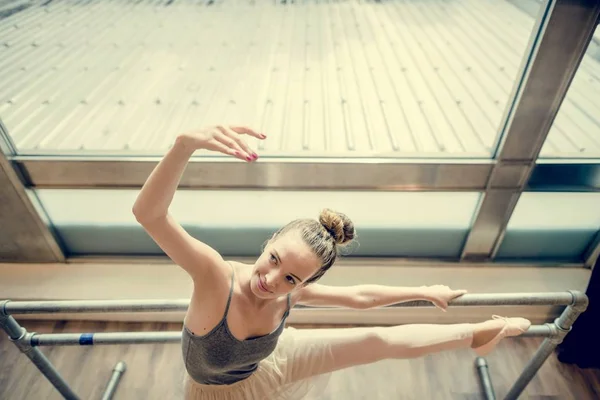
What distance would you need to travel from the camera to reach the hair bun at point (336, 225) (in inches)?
39.5

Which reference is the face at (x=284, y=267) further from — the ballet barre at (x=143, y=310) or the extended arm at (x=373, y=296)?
the ballet barre at (x=143, y=310)

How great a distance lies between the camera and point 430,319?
2236 mm

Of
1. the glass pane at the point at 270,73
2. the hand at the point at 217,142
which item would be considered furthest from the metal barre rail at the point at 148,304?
the glass pane at the point at 270,73

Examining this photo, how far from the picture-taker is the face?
3.21 feet

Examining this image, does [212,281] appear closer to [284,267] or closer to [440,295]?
Answer: [284,267]

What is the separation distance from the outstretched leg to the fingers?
0.71m

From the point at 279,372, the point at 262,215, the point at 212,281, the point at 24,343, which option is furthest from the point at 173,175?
the point at 262,215

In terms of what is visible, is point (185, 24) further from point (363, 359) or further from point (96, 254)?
point (363, 359)

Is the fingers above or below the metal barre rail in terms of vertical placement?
above

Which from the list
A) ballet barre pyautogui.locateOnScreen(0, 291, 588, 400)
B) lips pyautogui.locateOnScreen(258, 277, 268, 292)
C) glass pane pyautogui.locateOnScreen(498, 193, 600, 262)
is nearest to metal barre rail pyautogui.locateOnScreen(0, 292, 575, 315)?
ballet barre pyautogui.locateOnScreen(0, 291, 588, 400)

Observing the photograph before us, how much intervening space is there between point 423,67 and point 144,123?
187 centimetres

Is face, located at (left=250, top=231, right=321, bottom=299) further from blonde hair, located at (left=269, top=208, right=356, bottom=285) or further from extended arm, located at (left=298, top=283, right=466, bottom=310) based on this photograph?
extended arm, located at (left=298, top=283, right=466, bottom=310)

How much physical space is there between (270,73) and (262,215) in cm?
109

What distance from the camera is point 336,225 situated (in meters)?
1.00
